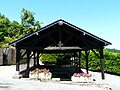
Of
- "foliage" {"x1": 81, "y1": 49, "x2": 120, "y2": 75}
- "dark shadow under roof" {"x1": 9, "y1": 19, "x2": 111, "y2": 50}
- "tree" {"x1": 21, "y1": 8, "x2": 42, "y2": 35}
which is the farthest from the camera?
"tree" {"x1": 21, "y1": 8, "x2": 42, "y2": 35}

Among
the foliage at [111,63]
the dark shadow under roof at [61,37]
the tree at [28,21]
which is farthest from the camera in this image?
the tree at [28,21]

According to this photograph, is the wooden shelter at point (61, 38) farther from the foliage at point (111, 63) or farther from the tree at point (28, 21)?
the tree at point (28, 21)

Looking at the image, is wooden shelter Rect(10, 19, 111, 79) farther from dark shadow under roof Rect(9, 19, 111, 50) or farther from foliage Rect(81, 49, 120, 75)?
foliage Rect(81, 49, 120, 75)

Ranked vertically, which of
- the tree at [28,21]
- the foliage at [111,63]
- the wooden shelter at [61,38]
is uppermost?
the tree at [28,21]

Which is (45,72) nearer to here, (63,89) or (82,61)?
(63,89)

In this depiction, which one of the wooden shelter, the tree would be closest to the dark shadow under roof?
the wooden shelter

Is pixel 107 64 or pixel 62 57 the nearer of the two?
pixel 107 64

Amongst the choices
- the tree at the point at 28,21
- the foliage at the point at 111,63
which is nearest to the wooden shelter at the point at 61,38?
the foliage at the point at 111,63

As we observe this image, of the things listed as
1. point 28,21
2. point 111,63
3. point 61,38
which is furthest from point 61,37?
point 28,21

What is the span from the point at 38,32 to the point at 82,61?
17.6 m

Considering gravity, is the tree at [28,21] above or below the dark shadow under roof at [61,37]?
above

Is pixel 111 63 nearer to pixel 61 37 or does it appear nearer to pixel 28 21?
pixel 61 37

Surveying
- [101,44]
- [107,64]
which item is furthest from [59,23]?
[107,64]

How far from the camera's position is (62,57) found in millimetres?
37656
